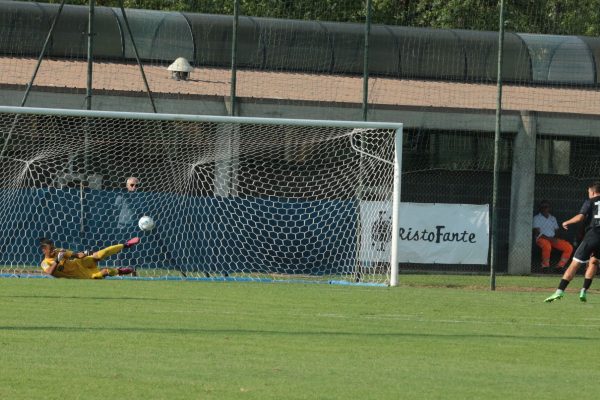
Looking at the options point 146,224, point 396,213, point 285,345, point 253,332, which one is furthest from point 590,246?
point 285,345

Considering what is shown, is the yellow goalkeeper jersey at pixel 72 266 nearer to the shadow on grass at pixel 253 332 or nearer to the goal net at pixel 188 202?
the goal net at pixel 188 202

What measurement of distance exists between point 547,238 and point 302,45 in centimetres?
713

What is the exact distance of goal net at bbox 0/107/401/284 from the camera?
22875 mm

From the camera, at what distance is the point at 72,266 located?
20.9 m

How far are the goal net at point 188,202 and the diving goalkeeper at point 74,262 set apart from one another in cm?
175

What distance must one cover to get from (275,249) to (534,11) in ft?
38.4

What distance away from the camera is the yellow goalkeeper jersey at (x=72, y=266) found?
67.8ft

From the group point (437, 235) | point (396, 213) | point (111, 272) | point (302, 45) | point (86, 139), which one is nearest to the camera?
point (111, 272)

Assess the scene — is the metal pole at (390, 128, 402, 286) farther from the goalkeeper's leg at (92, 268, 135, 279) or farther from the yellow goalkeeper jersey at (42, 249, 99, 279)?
the yellow goalkeeper jersey at (42, 249, 99, 279)

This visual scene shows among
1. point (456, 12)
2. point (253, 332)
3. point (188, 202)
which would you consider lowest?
point (253, 332)

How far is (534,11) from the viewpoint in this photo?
31.5m

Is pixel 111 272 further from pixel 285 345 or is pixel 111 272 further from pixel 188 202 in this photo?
pixel 285 345

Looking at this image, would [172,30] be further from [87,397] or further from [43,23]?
[87,397]

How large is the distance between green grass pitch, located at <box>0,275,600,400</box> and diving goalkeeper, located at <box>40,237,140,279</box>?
9.03 ft
